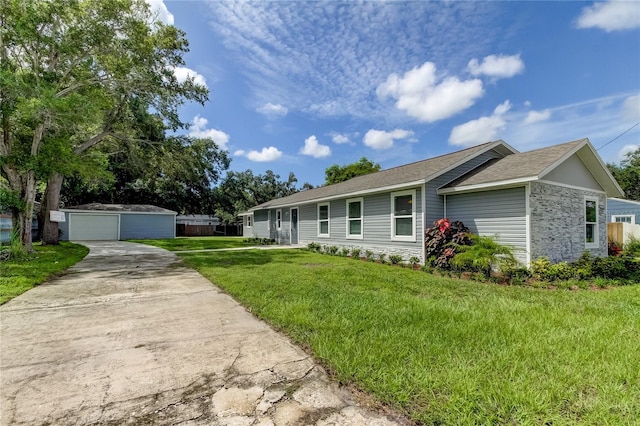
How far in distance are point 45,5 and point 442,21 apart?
514 inches

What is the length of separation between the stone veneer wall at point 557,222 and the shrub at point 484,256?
0.84m

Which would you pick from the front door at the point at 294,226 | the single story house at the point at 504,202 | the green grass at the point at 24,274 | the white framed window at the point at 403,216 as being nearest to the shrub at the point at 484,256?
the single story house at the point at 504,202

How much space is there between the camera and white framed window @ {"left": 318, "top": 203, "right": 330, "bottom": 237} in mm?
14609

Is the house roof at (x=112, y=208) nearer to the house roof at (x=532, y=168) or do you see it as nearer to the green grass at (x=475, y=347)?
the green grass at (x=475, y=347)

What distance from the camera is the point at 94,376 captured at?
8.34 feet

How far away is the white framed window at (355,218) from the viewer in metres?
12.2

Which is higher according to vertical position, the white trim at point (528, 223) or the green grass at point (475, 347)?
the white trim at point (528, 223)

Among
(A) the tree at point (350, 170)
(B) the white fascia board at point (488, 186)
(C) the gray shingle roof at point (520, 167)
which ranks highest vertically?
(A) the tree at point (350, 170)

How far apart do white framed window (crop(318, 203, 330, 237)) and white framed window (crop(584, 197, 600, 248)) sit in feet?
31.1

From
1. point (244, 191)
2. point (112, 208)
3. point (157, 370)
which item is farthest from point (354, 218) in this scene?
point (244, 191)

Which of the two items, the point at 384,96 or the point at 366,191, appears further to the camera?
the point at 384,96

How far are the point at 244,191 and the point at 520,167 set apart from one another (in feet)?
111

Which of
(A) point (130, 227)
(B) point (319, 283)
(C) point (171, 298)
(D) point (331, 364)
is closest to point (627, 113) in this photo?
(B) point (319, 283)

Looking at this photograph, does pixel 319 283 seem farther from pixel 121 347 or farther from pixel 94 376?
pixel 94 376
